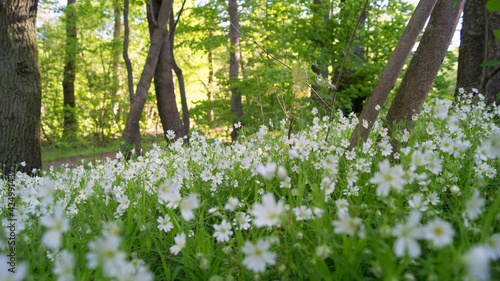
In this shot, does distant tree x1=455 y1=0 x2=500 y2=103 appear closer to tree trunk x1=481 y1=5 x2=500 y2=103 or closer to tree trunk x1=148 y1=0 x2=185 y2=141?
tree trunk x1=481 y1=5 x2=500 y2=103

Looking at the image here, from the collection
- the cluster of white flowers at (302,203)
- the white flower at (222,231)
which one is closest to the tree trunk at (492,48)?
the cluster of white flowers at (302,203)

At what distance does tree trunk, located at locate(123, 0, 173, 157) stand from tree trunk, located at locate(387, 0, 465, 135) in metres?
3.92

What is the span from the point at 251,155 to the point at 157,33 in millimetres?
3649

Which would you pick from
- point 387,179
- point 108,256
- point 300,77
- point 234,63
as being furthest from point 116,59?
point 387,179

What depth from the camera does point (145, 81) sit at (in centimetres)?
467

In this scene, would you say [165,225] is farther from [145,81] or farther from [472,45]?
[472,45]

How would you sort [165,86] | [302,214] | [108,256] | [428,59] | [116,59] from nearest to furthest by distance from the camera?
[108,256] → [302,214] → [428,59] → [165,86] → [116,59]

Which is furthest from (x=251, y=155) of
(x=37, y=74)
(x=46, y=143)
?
(x=46, y=143)

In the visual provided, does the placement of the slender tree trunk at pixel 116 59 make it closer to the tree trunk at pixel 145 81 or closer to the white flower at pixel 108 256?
the tree trunk at pixel 145 81

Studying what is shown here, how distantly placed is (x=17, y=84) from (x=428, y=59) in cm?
528

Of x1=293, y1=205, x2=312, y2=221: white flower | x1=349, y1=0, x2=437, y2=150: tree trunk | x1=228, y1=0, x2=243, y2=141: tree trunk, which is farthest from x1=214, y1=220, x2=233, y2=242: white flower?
x1=228, y1=0, x2=243, y2=141: tree trunk

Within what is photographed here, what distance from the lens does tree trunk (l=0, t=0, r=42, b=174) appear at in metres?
4.05

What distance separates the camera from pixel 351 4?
578 centimetres

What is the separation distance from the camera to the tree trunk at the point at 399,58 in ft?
6.68
